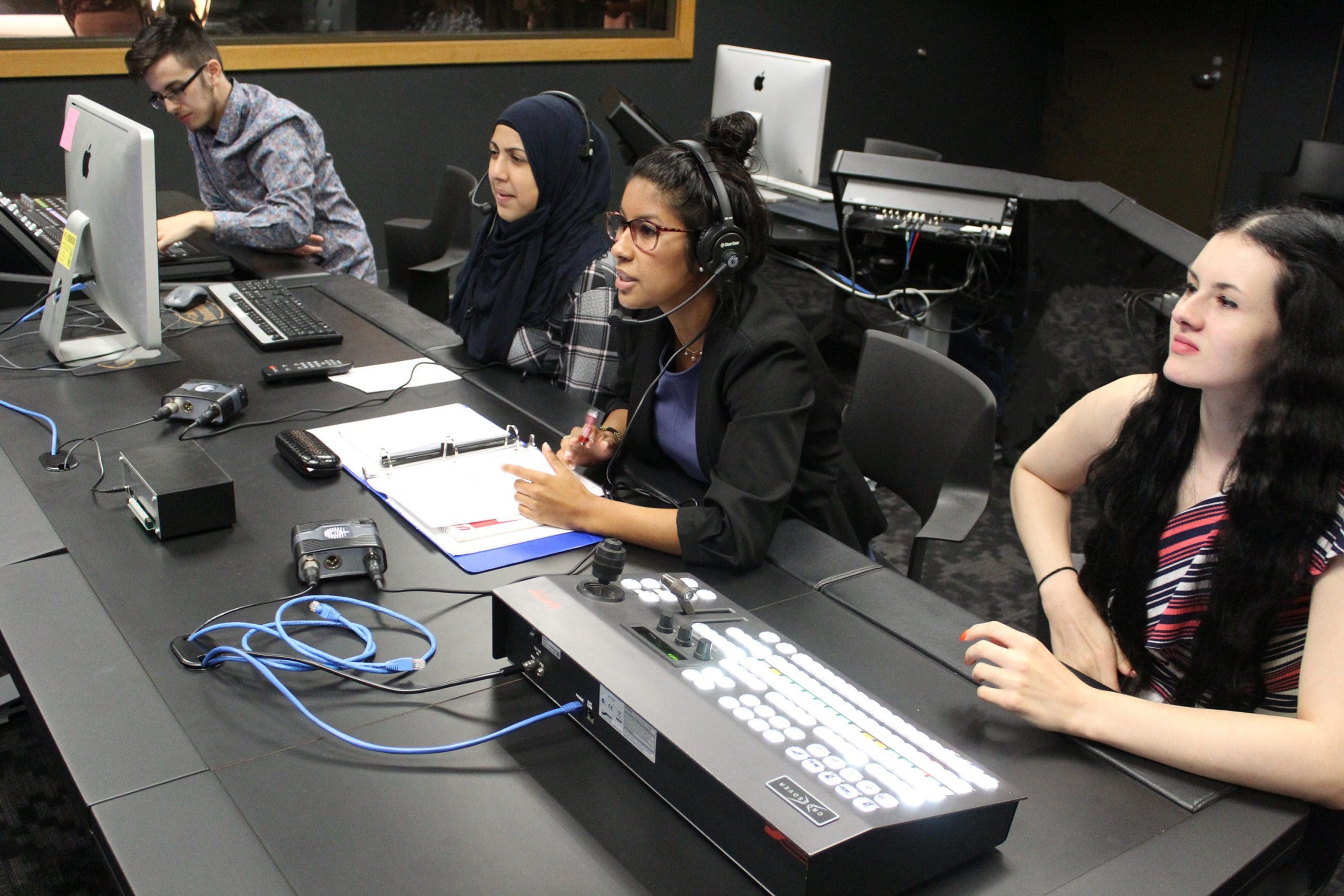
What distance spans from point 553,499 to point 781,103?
2546mm

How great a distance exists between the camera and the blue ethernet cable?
1525 millimetres

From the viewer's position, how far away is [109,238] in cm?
180

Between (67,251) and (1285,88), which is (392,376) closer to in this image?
(67,251)

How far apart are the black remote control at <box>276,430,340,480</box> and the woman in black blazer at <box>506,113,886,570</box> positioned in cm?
29

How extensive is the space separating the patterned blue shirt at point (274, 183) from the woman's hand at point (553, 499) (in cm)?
149

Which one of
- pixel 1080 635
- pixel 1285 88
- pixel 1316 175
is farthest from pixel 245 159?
pixel 1285 88

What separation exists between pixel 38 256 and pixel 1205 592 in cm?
231

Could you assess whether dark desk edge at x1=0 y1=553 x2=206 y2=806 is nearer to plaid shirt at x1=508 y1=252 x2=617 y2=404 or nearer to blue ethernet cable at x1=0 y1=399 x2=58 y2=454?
blue ethernet cable at x1=0 y1=399 x2=58 y2=454

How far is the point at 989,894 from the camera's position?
83cm

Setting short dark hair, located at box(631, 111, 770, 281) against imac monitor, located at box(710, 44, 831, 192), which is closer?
short dark hair, located at box(631, 111, 770, 281)

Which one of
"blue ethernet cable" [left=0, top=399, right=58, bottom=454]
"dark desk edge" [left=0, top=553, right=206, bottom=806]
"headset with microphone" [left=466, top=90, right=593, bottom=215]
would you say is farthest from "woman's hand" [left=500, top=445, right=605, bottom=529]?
"headset with microphone" [left=466, top=90, right=593, bottom=215]

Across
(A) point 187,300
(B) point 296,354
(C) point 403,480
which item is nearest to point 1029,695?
(C) point 403,480

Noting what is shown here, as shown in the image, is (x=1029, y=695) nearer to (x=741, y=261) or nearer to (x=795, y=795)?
(x=795, y=795)

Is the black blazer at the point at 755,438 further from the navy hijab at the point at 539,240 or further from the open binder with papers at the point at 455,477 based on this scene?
the navy hijab at the point at 539,240
